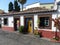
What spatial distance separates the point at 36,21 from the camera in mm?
25656

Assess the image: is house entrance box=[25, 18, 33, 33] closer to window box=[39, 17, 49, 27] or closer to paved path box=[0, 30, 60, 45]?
window box=[39, 17, 49, 27]

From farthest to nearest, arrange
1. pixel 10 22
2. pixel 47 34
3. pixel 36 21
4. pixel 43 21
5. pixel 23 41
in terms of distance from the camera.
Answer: pixel 10 22, pixel 36 21, pixel 43 21, pixel 47 34, pixel 23 41

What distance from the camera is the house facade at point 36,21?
22922 millimetres

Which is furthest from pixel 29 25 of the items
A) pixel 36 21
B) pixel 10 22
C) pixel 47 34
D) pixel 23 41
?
pixel 23 41

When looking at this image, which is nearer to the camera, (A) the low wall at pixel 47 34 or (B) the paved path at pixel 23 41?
(B) the paved path at pixel 23 41

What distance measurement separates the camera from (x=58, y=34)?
71.4 feet

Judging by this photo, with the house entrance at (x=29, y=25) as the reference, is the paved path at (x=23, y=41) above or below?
below

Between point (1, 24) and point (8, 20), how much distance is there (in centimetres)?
405

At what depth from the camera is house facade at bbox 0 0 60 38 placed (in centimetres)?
2292

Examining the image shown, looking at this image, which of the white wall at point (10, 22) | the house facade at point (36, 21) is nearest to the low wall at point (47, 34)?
the house facade at point (36, 21)

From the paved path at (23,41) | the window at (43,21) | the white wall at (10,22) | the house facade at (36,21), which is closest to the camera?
the paved path at (23,41)

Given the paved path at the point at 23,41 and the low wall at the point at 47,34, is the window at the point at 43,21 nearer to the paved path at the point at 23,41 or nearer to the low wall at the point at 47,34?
the low wall at the point at 47,34

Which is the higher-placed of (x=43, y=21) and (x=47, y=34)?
(x=43, y=21)

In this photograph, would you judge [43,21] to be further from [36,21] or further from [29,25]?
[29,25]
